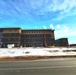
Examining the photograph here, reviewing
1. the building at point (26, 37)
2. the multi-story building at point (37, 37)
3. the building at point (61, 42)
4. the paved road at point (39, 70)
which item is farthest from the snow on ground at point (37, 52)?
the building at point (61, 42)

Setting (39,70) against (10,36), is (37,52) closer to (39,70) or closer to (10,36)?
(39,70)

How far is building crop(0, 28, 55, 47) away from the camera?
132625 millimetres

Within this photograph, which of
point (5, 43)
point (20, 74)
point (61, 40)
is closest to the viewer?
point (20, 74)

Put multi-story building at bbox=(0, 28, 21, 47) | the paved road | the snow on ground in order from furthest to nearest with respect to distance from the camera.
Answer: multi-story building at bbox=(0, 28, 21, 47), the snow on ground, the paved road

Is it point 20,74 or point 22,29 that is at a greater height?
point 22,29

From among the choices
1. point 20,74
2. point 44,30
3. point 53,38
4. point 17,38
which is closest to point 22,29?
point 17,38

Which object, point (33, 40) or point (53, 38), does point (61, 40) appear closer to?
point (53, 38)

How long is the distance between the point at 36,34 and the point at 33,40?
219 inches

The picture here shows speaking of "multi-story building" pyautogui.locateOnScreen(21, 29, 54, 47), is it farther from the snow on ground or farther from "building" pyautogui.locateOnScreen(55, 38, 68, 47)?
the snow on ground

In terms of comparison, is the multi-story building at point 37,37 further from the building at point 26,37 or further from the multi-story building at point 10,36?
the multi-story building at point 10,36

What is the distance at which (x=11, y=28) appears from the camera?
437 ft

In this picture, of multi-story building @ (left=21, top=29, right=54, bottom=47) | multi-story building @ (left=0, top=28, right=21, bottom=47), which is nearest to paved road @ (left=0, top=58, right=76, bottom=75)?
multi-story building @ (left=0, top=28, right=21, bottom=47)

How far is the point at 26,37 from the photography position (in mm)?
137500

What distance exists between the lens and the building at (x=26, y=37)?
133 m
